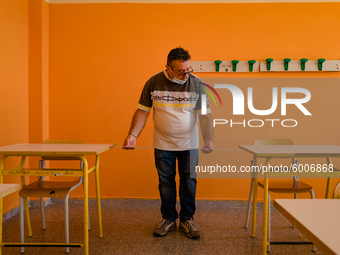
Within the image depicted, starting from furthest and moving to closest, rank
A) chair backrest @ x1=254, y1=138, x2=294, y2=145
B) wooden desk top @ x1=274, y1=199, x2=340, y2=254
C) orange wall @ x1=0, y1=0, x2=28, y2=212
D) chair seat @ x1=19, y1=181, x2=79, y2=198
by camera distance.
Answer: orange wall @ x1=0, y1=0, x2=28, y2=212, chair backrest @ x1=254, y1=138, x2=294, y2=145, chair seat @ x1=19, y1=181, x2=79, y2=198, wooden desk top @ x1=274, y1=199, x2=340, y2=254

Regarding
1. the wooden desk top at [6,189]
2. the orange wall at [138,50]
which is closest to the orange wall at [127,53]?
the orange wall at [138,50]

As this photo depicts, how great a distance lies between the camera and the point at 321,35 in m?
2.88

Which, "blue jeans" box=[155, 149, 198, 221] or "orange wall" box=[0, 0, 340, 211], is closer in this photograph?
"blue jeans" box=[155, 149, 198, 221]

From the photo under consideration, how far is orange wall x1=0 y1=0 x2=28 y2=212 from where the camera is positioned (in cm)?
247

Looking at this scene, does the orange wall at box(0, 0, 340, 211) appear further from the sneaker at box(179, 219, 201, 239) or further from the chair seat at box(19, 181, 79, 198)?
the chair seat at box(19, 181, 79, 198)

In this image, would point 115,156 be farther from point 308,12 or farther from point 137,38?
point 308,12

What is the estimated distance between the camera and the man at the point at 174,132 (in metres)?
2.15

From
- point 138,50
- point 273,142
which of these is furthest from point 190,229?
point 138,50

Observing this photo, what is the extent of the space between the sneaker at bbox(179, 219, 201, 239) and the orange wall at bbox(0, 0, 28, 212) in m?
1.55

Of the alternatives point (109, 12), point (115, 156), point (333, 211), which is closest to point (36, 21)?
point (109, 12)

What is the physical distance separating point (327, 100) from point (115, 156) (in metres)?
2.23

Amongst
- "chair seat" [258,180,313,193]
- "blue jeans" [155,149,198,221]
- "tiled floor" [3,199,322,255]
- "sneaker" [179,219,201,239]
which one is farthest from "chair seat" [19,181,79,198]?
"chair seat" [258,180,313,193]

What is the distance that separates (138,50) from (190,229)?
1799 millimetres

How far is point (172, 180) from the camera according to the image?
2250 mm
